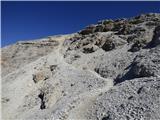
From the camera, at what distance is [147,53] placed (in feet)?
127

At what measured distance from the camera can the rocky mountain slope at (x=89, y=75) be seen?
29.2m

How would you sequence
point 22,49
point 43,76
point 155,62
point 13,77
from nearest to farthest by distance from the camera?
point 155,62 → point 43,76 → point 13,77 → point 22,49

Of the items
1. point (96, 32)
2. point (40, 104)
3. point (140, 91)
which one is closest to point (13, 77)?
point (40, 104)

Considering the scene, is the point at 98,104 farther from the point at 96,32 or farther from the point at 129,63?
the point at 96,32

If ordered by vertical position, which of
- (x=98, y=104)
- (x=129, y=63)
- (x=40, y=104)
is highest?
(x=129, y=63)

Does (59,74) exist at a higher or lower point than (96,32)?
lower

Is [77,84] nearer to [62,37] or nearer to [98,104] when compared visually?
[98,104]

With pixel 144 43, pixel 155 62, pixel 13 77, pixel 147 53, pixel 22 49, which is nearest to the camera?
pixel 155 62

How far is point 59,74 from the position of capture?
154 feet

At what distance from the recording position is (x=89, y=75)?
42.3m

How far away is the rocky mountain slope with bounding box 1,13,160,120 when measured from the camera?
1148 inches

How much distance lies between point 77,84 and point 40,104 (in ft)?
17.7

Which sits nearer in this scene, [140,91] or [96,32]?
[140,91]

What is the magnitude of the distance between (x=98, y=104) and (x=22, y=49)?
4733 cm
